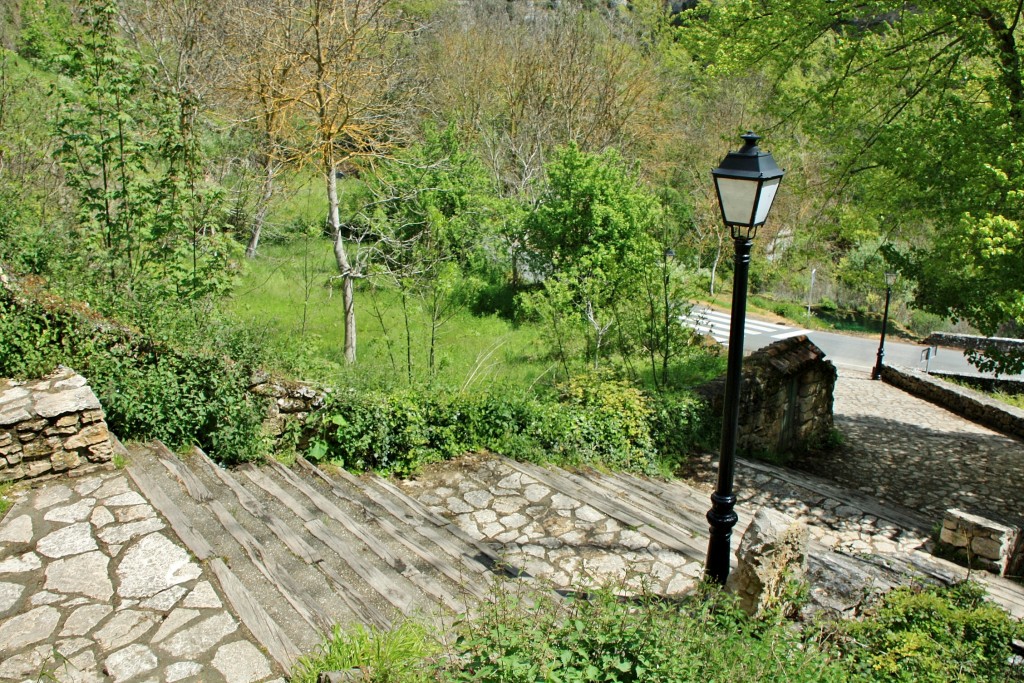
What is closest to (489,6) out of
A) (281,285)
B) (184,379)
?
(281,285)

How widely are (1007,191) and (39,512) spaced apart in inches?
381

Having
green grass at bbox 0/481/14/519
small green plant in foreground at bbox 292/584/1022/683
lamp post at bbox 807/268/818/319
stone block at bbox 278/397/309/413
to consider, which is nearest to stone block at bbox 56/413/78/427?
green grass at bbox 0/481/14/519

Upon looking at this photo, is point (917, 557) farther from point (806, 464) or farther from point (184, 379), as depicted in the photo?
point (184, 379)

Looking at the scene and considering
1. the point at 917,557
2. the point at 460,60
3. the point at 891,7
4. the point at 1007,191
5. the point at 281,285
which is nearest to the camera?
the point at 917,557

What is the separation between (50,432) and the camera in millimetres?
5160

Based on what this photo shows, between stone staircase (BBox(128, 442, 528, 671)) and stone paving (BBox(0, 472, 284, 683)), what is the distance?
0.13 m

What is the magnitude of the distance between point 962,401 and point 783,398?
7.38m

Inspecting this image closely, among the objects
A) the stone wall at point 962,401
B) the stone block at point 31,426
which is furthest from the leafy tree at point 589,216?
the stone block at point 31,426

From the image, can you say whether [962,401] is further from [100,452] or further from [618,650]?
[100,452]

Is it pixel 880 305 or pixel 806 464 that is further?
pixel 880 305

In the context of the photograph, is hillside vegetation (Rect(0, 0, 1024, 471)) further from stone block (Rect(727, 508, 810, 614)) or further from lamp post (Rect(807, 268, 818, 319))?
lamp post (Rect(807, 268, 818, 319))

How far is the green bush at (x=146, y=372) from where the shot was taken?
5.81 metres

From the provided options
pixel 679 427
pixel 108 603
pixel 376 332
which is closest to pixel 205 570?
pixel 108 603

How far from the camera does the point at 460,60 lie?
23031 millimetres
